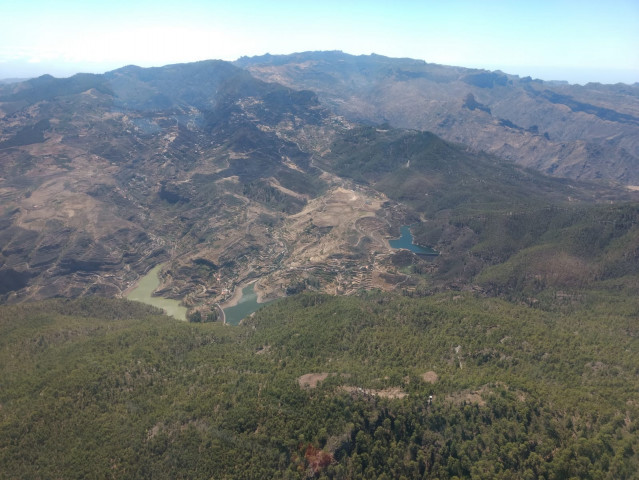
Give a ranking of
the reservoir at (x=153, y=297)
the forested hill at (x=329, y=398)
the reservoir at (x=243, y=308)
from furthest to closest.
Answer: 1. the reservoir at (x=153, y=297)
2. the reservoir at (x=243, y=308)
3. the forested hill at (x=329, y=398)

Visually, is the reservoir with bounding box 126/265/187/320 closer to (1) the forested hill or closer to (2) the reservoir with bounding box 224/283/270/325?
(2) the reservoir with bounding box 224/283/270/325

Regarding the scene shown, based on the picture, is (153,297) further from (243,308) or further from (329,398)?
(329,398)

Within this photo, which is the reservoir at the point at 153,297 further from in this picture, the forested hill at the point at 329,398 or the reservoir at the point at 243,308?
the forested hill at the point at 329,398

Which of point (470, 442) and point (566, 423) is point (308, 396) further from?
point (566, 423)

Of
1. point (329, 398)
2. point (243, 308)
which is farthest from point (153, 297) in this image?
point (329, 398)

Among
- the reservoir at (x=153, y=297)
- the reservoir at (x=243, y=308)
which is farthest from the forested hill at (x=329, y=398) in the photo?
the reservoir at (x=153, y=297)

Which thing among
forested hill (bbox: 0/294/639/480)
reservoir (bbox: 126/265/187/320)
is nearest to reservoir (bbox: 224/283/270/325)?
reservoir (bbox: 126/265/187/320)
